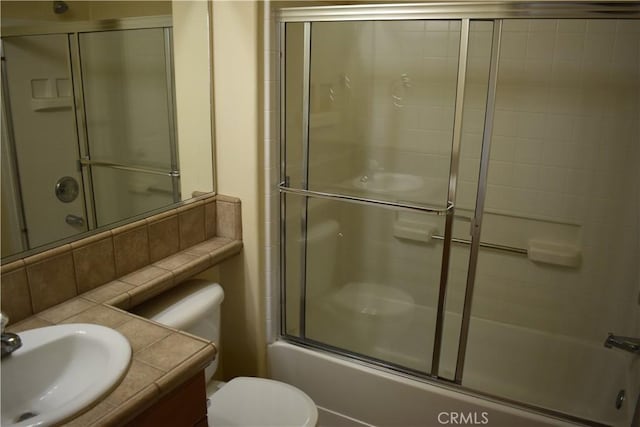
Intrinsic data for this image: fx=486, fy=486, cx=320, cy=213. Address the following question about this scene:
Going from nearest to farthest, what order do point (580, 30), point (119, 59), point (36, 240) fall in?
1. point (36, 240)
2. point (119, 59)
3. point (580, 30)

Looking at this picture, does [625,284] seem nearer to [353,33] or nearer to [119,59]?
[353,33]

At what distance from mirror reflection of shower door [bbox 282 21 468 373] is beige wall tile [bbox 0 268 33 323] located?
1.06 meters

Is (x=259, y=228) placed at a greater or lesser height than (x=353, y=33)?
lesser

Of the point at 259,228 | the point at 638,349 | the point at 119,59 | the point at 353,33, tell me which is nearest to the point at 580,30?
the point at 353,33

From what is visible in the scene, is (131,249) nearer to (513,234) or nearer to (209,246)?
→ (209,246)

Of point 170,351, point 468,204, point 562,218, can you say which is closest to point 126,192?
point 170,351

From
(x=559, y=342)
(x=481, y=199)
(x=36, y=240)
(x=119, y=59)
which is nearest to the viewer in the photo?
(x=36, y=240)

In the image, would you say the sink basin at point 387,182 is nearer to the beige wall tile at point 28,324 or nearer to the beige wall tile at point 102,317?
the beige wall tile at point 102,317

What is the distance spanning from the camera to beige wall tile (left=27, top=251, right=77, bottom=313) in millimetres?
1400

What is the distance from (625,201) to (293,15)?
5.73ft

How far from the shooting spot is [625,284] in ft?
7.56

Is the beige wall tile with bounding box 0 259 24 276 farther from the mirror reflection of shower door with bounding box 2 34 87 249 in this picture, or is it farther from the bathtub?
the bathtub

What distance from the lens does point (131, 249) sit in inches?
67.4

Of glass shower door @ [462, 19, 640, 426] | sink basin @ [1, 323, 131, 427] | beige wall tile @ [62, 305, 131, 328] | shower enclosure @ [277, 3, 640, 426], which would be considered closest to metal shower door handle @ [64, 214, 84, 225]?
beige wall tile @ [62, 305, 131, 328]
